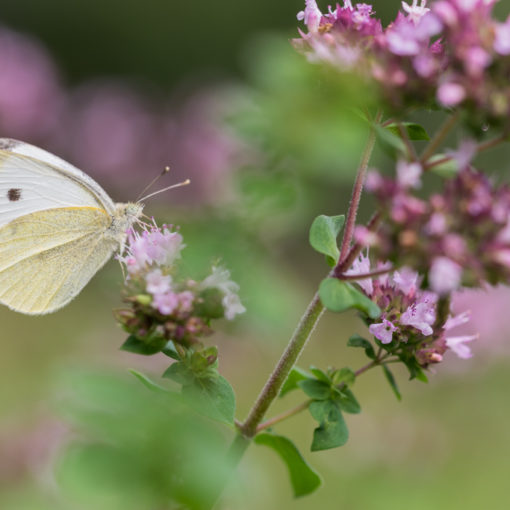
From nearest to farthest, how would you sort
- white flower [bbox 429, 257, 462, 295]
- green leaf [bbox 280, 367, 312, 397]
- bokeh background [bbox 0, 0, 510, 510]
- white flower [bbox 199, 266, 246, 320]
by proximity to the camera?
bokeh background [bbox 0, 0, 510, 510] < white flower [bbox 429, 257, 462, 295] < white flower [bbox 199, 266, 246, 320] < green leaf [bbox 280, 367, 312, 397]

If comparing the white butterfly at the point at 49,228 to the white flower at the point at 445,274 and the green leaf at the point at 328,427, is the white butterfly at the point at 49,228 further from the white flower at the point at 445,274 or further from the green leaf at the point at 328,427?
the white flower at the point at 445,274

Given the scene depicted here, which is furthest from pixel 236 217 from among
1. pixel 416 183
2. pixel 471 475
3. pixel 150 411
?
pixel 471 475

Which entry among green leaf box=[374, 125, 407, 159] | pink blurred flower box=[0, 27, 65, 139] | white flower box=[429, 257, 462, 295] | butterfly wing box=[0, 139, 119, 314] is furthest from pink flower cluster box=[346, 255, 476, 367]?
pink blurred flower box=[0, 27, 65, 139]

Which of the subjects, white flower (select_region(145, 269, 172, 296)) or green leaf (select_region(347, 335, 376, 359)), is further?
green leaf (select_region(347, 335, 376, 359))

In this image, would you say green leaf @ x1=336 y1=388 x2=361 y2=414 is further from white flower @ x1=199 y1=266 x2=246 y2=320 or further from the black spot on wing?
the black spot on wing

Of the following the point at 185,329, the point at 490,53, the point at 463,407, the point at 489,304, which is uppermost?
the point at 490,53

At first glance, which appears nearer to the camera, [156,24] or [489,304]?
[489,304]

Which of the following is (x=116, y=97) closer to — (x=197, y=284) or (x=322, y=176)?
(x=197, y=284)
